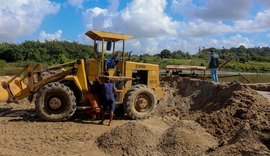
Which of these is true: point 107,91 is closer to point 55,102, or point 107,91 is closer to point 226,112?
point 55,102

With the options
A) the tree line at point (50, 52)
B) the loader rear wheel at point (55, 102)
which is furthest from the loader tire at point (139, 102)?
the tree line at point (50, 52)

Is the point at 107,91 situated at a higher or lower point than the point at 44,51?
lower

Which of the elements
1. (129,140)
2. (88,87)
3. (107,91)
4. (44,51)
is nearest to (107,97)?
(107,91)

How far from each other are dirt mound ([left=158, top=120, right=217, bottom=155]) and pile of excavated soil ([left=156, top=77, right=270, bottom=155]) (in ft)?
1.23

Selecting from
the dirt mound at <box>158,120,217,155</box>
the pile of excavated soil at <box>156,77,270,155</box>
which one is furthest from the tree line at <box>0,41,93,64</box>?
the dirt mound at <box>158,120,217,155</box>

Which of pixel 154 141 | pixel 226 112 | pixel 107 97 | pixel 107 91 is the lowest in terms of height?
pixel 154 141

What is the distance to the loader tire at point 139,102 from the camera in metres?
12.6

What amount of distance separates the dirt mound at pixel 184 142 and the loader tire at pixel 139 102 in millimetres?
2597

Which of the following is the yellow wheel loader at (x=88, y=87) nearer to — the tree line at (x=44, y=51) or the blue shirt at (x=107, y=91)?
the blue shirt at (x=107, y=91)

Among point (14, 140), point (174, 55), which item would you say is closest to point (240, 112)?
point (14, 140)

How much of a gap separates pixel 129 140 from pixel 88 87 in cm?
342

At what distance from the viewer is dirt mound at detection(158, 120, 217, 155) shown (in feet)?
30.2

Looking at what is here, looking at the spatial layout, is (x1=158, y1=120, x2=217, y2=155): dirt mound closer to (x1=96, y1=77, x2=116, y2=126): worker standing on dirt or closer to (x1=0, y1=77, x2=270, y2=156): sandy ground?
(x1=0, y1=77, x2=270, y2=156): sandy ground

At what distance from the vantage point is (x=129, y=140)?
9781 mm
